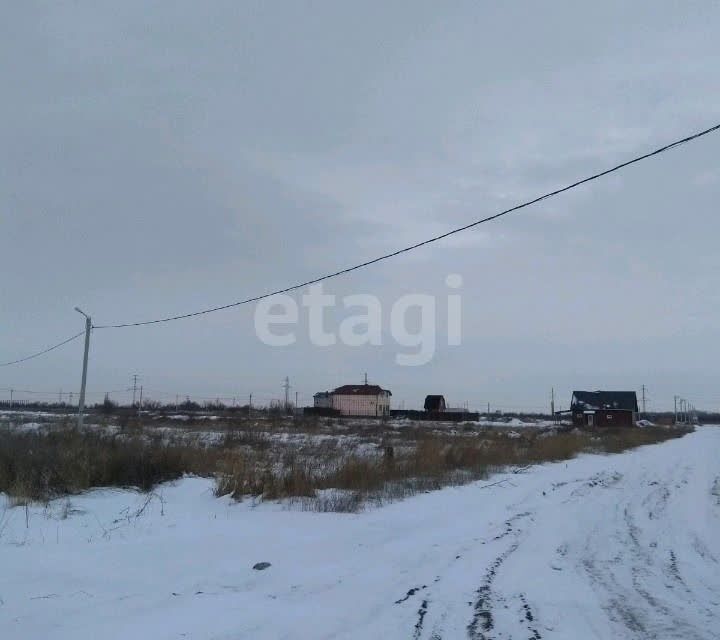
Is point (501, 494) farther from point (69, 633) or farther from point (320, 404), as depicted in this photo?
point (320, 404)

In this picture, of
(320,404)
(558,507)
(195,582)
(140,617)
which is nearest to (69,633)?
(140,617)

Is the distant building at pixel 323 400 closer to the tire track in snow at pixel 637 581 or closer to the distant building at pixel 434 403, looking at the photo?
the distant building at pixel 434 403

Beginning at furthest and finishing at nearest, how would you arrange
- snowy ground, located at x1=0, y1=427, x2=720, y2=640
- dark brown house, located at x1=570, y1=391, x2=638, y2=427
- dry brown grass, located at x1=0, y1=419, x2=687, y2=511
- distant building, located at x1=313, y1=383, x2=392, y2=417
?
distant building, located at x1=313, y1=383, x2=392, y2=417 → dark brown house, located at x1=570, y1=391, x2=638, y2=427 → dry brown grass, located at x1=0, y1=419, x2=687, y2=511 → snowy ground, located at x1=0, y1=427, x2=720, y2=640

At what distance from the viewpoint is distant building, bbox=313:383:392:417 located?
10894 cm

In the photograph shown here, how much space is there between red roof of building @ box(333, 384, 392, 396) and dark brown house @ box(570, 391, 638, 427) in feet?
101

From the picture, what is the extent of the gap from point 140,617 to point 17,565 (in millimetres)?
2560

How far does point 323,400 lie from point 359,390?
30.6 feet

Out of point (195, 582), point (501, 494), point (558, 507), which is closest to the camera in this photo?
point (195, 582)

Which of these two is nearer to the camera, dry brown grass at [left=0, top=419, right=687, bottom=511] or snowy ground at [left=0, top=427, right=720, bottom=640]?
snowy ground at [left=0, top=427, right=720, bottom=640]

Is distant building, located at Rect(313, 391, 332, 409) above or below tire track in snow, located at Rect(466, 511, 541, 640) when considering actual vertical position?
above

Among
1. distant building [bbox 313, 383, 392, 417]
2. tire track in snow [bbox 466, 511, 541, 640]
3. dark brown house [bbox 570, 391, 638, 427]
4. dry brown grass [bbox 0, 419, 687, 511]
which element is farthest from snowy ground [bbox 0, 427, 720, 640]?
distant building [bbox 313, 383, 392, 417]

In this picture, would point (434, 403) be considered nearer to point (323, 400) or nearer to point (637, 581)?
point (323, 400)

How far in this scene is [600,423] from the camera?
86188 mm

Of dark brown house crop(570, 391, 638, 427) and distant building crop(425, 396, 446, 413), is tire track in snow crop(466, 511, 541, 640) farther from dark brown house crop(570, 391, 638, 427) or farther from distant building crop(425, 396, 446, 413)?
distant building crop(425, 396, 446, 413)
